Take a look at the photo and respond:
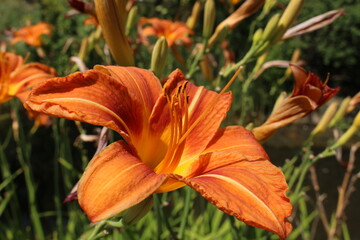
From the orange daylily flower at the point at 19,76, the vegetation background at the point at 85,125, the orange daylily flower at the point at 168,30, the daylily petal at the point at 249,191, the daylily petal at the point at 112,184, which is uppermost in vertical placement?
the daylily petal at the point at 112,184

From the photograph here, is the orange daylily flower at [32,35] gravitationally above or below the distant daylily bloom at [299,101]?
below

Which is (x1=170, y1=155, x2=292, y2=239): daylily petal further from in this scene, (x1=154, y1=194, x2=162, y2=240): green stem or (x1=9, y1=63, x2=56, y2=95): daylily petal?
(x1=9, y1=63, x2=56, y2=95): daylily petal

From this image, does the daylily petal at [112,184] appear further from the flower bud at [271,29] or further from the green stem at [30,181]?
the green stem at [30,181]

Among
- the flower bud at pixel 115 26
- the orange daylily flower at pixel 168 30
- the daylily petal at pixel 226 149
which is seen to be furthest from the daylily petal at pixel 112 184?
the orange daylily flower at pixel 168 30

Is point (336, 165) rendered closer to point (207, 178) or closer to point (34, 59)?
point (34, 59)

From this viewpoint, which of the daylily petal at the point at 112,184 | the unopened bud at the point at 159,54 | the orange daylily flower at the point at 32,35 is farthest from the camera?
the orange daylily flower at the point at 32,35

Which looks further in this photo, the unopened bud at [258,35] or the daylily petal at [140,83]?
the unopened bud at [258,35]

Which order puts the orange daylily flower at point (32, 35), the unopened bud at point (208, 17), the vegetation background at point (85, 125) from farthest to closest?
1. the orange daylily flower at point (32, 35)
2. the vegetation background at point (85, 125)
3. the unopened bud at point (208, 17)
